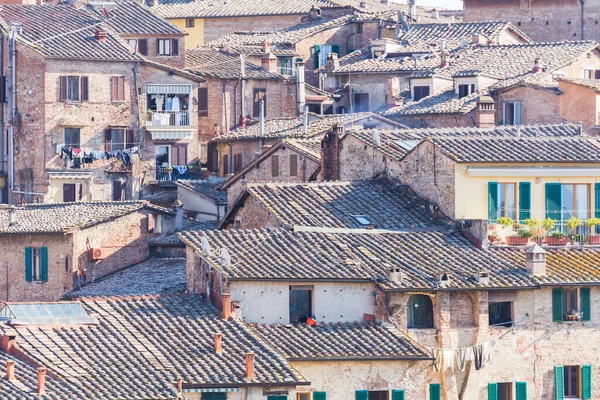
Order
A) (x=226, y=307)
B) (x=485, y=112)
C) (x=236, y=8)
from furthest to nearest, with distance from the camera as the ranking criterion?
(x=236, y=8), (x=485, y=112), (x=226, y=307)

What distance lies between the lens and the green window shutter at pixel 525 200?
67938 mm

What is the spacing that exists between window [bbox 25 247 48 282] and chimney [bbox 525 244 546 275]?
1974 centimetres

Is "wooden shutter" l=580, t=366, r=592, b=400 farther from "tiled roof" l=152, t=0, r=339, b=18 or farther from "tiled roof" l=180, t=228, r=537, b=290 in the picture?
"tiled roof" l=152, t=0, r=339, b=18

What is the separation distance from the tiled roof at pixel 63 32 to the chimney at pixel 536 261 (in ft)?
108

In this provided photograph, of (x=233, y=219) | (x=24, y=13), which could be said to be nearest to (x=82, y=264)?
(x=233, y=219)

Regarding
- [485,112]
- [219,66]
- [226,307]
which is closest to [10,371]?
[226,307]

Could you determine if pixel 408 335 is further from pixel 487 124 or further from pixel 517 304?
pixel 487 124

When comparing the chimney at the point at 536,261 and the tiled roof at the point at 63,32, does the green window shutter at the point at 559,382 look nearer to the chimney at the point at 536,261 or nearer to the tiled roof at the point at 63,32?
the chimney at the point at 536,261

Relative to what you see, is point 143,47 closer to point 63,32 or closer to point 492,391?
point 63,32

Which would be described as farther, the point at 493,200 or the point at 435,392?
the point at 493,200

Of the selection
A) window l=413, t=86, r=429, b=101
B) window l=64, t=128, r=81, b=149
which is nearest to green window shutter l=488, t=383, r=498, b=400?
window l=413, t=86, r=429, b=101

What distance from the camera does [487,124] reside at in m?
85.6

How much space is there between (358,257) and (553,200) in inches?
286

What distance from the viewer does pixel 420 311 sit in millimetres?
→ 63312
